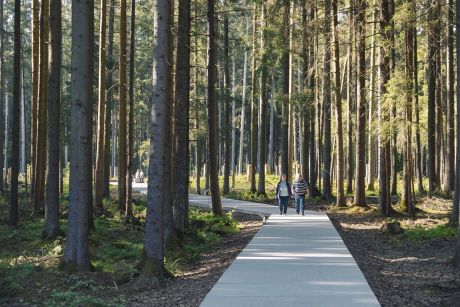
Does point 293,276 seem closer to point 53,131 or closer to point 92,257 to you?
point 92,257

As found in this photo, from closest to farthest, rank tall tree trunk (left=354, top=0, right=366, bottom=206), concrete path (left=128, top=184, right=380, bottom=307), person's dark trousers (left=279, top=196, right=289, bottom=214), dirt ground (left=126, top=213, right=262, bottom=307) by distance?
concrete path (left=128, top=184, right=380, bottom=307) → dirt ground (left=126, top=213, right=262, bottom=307) → tall tree trunk (left=354, top=0, right=366, bottom=206) → person's dark trousers (left=279, top=196, right=289, bottom=214)

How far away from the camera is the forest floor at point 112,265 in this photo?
8403 mm

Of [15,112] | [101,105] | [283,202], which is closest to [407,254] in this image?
[283,202]

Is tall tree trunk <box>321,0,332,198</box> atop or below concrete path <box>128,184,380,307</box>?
atop

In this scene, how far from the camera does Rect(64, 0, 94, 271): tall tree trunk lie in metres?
9.56

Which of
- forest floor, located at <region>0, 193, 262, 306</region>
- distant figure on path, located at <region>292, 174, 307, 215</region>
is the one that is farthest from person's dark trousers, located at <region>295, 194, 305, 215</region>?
forest floor, located at <region>0, 193, 262, 306</region>

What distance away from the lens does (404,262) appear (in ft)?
37.2

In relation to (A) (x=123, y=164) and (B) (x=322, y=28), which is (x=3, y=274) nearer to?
(A) (x=123, y=164)

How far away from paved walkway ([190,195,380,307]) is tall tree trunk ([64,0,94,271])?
9.20 feet

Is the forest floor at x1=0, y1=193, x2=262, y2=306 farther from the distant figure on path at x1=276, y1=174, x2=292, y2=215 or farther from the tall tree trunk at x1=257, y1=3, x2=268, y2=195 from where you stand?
the tall tree trunk at x1=257, y1=3, x2=268, y2=195

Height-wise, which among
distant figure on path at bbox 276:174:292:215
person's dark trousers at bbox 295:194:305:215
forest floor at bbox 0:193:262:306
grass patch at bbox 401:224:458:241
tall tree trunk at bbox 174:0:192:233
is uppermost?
tall tree trunk at bbox 174:0:192:233

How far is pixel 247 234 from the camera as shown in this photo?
54.0 feet

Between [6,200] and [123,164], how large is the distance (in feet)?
26.9

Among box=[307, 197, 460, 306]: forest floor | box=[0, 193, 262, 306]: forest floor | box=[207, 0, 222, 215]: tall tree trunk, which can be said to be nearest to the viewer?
box=[307, 197, 460, 306]: forest floor
